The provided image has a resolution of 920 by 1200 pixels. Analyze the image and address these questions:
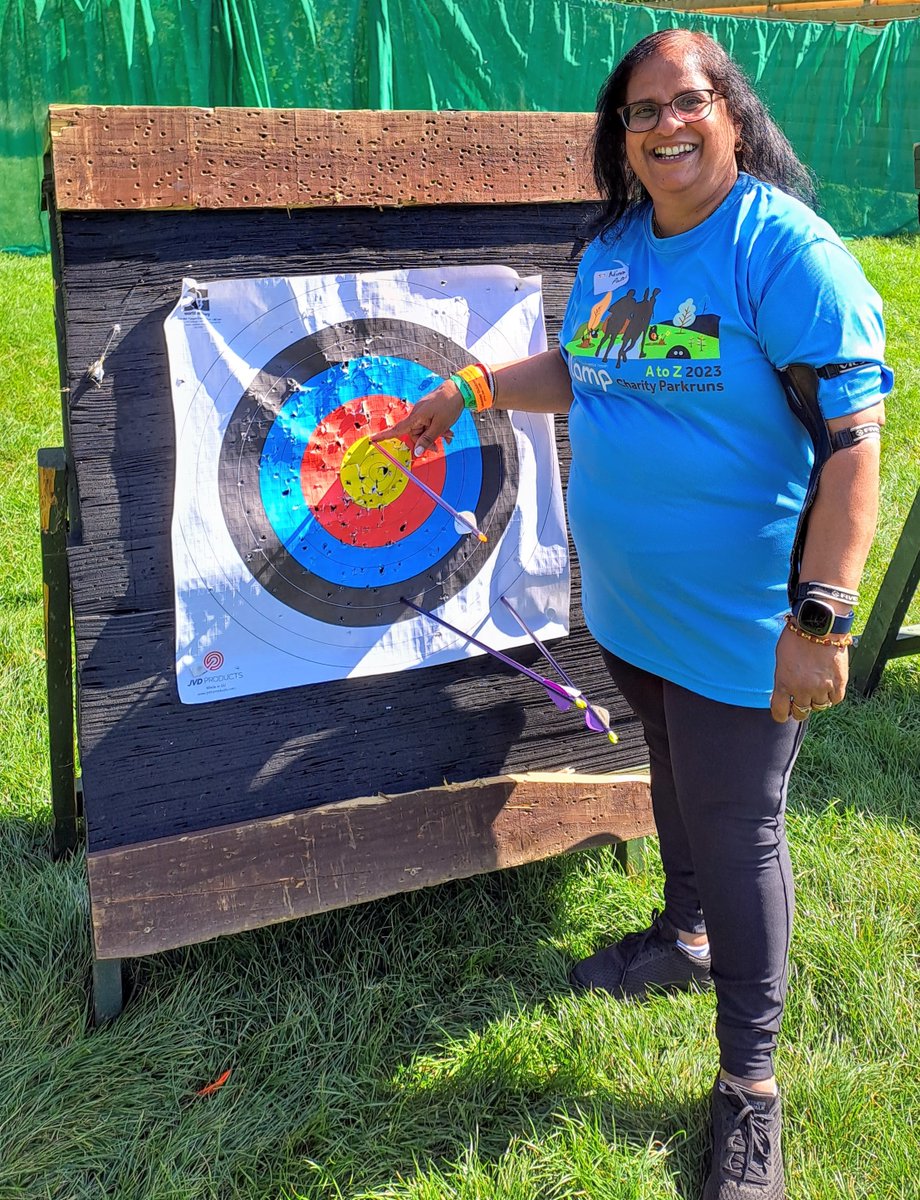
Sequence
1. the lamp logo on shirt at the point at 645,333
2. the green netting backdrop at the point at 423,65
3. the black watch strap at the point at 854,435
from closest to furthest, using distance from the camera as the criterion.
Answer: the black watch strap at the point at 854,435 → the lamp logo on shirt at the point at 645,333 → the green netting backdrop at the point at 423,65

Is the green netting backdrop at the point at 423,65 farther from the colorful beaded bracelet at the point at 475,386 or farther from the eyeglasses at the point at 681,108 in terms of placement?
the eyeglasses at the point at 681,108

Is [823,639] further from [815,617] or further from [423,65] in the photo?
[423,65]

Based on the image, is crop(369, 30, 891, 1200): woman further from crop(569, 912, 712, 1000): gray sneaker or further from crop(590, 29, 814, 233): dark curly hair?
crop(569, 912, 712, 1000): gray sneaker

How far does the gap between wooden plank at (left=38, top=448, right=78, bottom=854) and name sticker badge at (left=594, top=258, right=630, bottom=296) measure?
85 cm

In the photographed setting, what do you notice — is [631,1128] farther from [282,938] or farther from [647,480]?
[647,480]

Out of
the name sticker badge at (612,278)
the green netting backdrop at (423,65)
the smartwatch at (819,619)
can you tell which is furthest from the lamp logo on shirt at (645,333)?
the green netting backdrop at (423,65)

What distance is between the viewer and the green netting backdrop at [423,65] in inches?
230

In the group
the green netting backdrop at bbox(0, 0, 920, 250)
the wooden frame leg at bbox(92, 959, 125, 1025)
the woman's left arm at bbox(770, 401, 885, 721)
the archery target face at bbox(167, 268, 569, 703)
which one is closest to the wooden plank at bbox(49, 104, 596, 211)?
the archery target face at bbox(167, 268, 569, 703)

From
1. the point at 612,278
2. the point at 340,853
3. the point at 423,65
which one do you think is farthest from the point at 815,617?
the point at 423,65

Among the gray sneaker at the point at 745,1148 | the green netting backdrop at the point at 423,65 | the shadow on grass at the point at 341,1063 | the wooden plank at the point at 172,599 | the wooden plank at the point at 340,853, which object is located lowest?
the shadow on grass at the point at 341,1063

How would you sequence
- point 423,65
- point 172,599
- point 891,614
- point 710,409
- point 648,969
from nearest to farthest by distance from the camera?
point 710,409, point 172,599, point 648,969, point 891,614, point 423,65

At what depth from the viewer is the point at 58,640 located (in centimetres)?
176

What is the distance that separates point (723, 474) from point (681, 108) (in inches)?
18.4

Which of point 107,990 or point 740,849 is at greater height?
point 740,849
